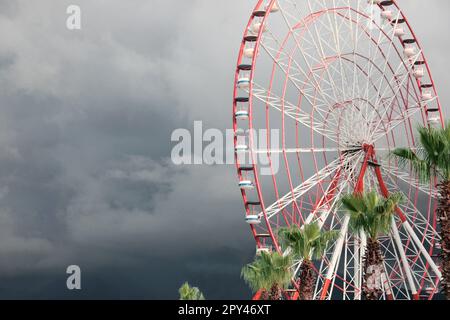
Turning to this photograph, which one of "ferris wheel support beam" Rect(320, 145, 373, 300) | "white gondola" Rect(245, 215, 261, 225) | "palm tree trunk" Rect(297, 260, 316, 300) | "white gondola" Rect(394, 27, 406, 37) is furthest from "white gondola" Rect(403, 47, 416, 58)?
"palm tree trunk" Rect(297, 260, 316, 300)

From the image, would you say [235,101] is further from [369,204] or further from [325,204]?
[369,204]

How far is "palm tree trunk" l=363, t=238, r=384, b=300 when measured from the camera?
95.9ft

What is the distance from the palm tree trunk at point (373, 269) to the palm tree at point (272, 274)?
25.4 ft

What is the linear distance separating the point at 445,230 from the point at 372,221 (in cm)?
337

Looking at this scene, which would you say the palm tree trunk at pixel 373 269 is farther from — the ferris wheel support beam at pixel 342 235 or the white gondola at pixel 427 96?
the white gondola at pixel 427 96

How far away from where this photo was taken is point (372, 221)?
94.2ft

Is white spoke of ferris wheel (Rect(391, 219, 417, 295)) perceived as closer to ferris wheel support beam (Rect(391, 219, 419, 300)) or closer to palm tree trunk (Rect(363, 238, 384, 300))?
ferris wheel support beam (Rect(391, 219, 419, 300))

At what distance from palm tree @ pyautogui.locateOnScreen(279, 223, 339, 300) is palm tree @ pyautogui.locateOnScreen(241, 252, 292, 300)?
225 cm

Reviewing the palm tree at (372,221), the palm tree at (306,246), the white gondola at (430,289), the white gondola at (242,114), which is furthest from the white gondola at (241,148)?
the palm tree at (372,221)

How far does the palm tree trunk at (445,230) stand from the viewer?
84.5 feet

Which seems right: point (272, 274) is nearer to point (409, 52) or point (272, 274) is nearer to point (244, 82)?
point (244, 82)

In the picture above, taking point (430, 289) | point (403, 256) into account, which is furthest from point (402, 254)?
point (430, 289)
